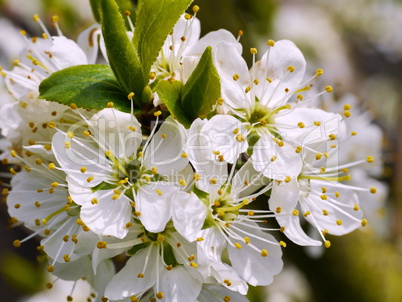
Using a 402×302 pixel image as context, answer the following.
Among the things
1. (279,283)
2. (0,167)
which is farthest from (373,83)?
(0,167)

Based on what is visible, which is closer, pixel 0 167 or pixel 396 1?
pixel 0 167

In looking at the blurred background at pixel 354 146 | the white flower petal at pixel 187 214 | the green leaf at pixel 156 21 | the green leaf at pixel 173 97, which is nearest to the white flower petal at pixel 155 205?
the white flower petal at pixel 187 214

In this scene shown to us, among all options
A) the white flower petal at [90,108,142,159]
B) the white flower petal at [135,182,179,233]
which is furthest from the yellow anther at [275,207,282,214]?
the white flower petal at [90,108,142,159]

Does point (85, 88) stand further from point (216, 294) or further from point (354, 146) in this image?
point (354, 146)

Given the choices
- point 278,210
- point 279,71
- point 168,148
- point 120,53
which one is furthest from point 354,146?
point 120,53

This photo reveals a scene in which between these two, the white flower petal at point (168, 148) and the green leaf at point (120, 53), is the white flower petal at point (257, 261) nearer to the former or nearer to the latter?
the white flower petal at point (168, 148)

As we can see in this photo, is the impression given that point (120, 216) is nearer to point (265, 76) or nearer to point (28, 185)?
point (28, 185)

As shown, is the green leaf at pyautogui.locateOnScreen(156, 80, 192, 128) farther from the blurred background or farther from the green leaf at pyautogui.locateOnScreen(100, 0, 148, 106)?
the blurred background
